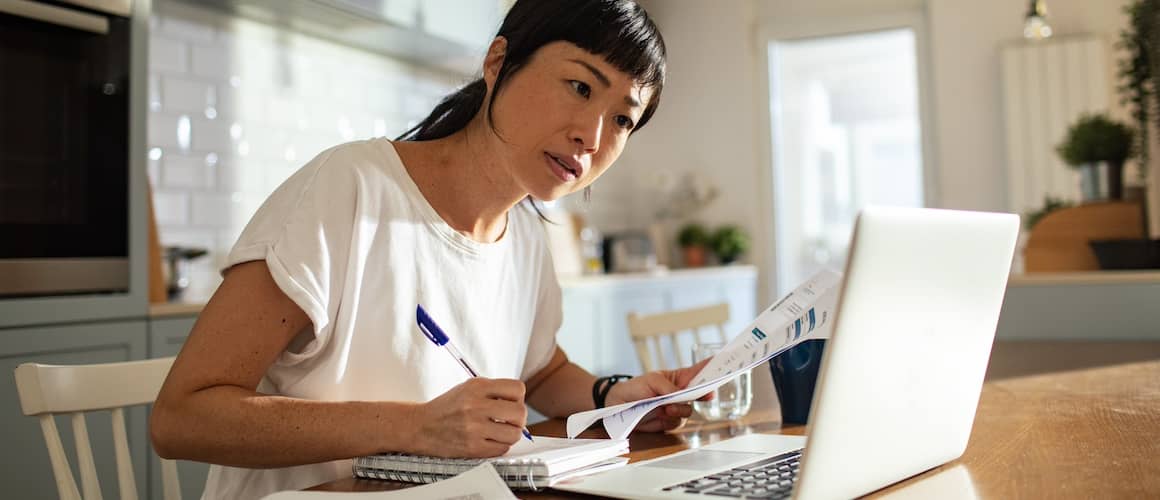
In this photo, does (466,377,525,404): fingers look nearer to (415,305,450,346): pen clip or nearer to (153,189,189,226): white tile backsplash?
(415,305,450,346): pen clip

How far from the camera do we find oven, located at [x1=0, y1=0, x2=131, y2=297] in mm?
2193

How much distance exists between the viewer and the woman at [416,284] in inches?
38.2

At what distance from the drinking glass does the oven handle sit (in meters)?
1.74

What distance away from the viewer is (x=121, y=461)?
1.24 meters

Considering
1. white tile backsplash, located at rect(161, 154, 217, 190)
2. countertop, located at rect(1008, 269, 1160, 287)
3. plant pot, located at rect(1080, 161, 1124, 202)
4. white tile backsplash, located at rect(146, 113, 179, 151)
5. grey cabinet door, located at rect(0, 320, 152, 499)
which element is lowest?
grey cabinet door, located at rect(0, 320, 152, 499)

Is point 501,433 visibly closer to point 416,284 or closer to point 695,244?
point 416,284

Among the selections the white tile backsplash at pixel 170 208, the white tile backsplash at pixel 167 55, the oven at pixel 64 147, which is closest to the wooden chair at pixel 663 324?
the oven at pixel 64 147

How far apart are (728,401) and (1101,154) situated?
81.2 inches

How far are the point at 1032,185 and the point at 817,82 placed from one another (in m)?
1.32

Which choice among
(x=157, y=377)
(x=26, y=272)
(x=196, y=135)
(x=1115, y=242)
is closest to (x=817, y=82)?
(x=1115, y=242)

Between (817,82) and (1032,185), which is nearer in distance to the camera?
(1032,185)

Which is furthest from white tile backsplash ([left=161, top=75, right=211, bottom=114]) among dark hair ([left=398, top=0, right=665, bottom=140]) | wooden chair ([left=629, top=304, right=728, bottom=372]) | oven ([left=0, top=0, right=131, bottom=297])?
dark hair ([left=398, top=0, right=665, bottom=140])

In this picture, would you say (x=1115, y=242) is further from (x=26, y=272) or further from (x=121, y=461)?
(x=26, y=272)

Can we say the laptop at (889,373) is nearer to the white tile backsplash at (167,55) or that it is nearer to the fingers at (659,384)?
the fingers at (659,384)
